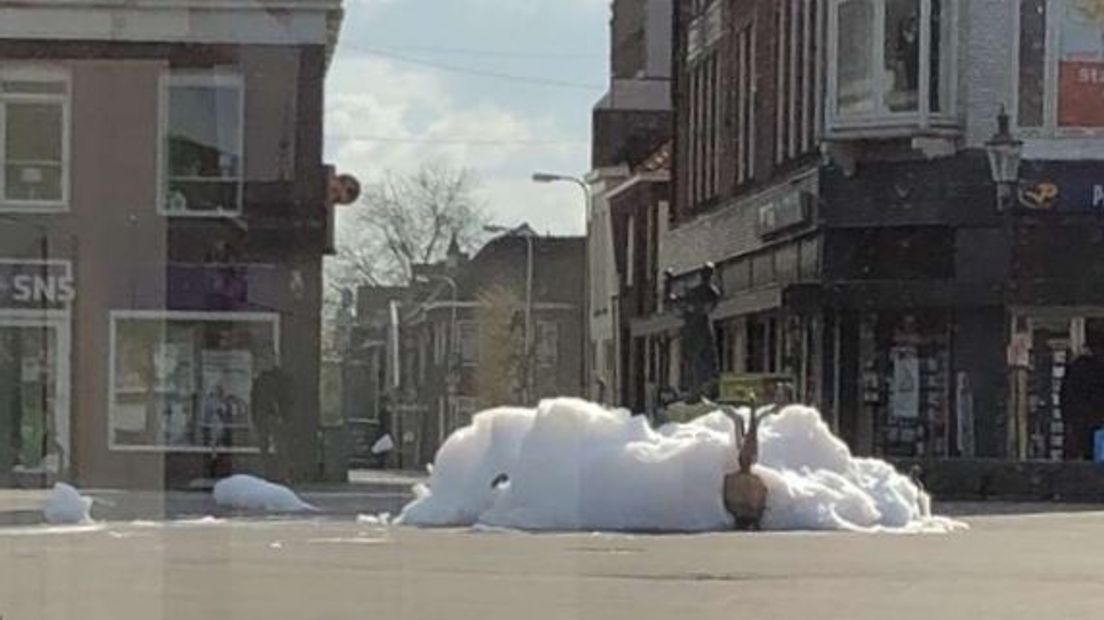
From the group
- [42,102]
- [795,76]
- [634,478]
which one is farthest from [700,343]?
[795,76]

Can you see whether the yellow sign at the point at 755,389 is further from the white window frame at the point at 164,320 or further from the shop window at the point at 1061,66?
the shop window at the point at 1061,66

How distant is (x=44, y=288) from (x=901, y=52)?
607 inches

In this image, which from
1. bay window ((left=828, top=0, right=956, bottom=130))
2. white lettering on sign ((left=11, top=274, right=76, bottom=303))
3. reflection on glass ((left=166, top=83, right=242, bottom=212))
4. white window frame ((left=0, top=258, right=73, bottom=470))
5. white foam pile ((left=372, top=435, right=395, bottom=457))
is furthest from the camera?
bay window ((left=828, top=0, right=956, bottom=130))

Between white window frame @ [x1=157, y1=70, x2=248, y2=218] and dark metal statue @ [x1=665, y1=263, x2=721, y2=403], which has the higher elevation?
white window frame @ [x1=157, y1=70, x2=248, y2=218]

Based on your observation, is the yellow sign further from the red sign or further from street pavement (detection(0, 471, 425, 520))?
the red sign

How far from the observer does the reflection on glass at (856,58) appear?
124 feet

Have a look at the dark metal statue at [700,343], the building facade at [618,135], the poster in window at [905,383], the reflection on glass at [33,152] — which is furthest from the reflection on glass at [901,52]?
the reflection on glass at [33,152]

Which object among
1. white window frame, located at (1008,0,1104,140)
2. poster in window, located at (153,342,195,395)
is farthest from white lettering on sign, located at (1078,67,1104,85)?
poster in window, located at (153,342,195,395)

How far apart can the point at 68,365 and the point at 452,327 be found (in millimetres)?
3903

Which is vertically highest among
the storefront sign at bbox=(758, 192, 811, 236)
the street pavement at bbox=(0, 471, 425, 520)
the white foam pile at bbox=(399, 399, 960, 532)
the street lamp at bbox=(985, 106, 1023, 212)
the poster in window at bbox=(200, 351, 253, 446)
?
the street lamp at bbox=(985, 106, 1023, 212)

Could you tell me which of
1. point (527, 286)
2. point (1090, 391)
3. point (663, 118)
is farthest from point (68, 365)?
point (663, 118)

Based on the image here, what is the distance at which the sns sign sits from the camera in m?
26.3

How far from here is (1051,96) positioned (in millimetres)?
36594

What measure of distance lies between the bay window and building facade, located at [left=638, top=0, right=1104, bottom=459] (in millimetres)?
29
